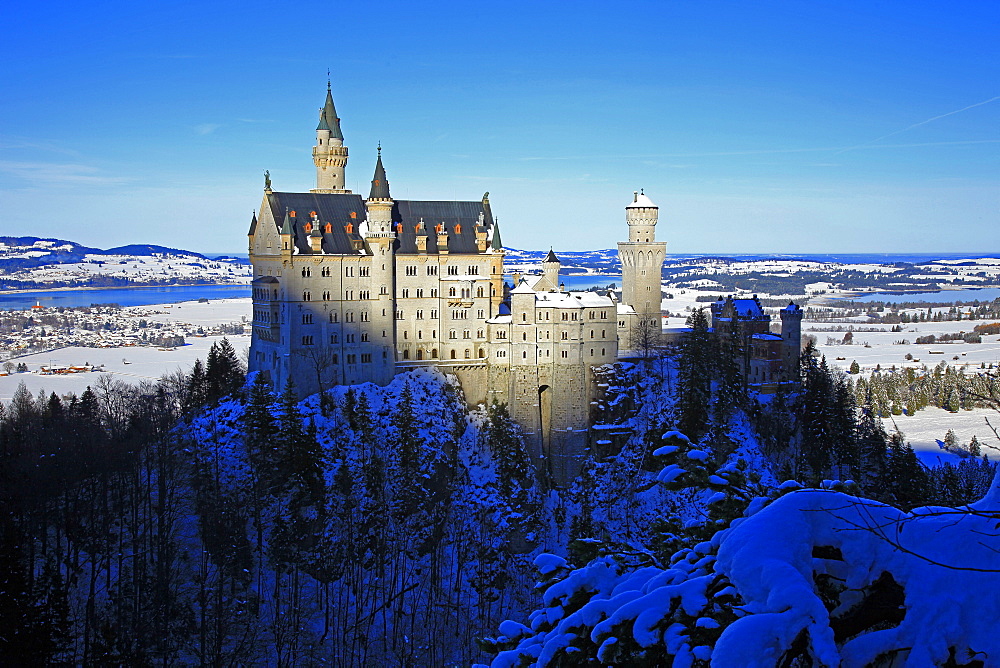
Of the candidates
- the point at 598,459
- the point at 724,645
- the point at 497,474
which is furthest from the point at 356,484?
the point at 724,645

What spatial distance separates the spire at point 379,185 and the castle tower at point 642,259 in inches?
989

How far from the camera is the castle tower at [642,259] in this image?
90.0m

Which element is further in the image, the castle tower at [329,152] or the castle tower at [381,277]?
the castle tower at [329,152]

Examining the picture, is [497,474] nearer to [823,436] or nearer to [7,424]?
[823,436]

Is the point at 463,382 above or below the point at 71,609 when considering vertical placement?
above

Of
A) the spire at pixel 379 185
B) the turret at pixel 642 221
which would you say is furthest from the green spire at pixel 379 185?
the turret at pixel 642 221

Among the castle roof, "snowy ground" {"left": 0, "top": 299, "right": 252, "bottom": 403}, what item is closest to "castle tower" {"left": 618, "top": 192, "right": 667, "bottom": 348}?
the castle roof

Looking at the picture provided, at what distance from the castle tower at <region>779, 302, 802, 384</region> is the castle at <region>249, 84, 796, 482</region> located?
55.4 feet

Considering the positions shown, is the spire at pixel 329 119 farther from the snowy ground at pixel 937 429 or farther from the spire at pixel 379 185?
the snowy ground at pixel 937 429

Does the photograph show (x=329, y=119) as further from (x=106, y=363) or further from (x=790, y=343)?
(x=106, y=363)

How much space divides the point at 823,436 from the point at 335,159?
51347 millimetres

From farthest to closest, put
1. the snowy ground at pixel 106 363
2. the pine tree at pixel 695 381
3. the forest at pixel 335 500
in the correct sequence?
the snowy ground at pixel 106 363, the pine tree at pixel 695 381, the forest at pixel 335 500

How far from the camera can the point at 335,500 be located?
6694cm

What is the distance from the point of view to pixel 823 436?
78062 millimetres
